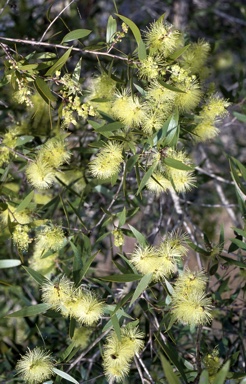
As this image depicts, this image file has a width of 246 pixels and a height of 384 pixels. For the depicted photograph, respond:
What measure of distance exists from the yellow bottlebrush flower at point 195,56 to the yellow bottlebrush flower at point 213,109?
0.10 m

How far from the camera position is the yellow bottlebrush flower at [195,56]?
1.18m

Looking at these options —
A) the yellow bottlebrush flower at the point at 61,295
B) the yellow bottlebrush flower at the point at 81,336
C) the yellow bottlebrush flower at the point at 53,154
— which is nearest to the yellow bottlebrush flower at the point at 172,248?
the yellow bottlebrush flower at the point at 61,295

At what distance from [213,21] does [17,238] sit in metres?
2.32

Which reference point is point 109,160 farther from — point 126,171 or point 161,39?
point 161,39

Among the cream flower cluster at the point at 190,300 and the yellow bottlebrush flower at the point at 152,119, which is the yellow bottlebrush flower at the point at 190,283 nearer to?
→ the cream flower cluster at the point at 190,300

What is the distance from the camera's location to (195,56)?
1210 mm

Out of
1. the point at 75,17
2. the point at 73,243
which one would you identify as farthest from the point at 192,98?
the point at 75,17

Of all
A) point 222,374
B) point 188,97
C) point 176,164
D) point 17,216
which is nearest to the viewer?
point 222,374

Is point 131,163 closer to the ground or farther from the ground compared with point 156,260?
farther from the ground

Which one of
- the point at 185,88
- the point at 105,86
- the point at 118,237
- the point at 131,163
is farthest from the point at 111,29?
the point at 118,237

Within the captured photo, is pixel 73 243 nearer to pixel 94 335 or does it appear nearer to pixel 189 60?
pixel 94 335

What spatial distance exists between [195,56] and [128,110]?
11.2 inches

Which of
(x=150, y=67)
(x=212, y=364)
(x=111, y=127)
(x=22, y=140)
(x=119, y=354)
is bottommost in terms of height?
(x=212, y=364)

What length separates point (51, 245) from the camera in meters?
1.14
